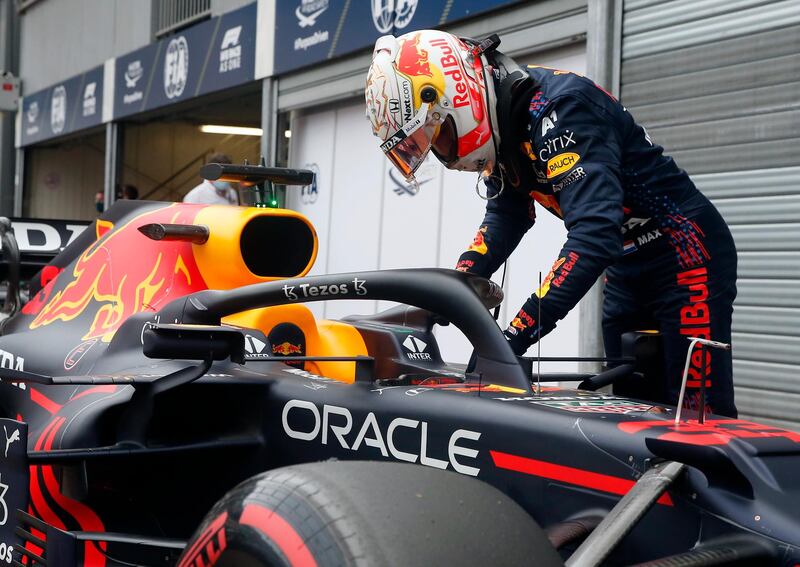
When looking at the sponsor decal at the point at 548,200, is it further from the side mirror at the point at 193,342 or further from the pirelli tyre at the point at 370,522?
the pirelli tyre at the point at 370,522

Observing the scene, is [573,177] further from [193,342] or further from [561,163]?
[193,342]

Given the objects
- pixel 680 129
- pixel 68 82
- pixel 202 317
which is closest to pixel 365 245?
pixel 680 129

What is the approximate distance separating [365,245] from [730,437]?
26.5 feet

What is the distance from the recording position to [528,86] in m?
2.66

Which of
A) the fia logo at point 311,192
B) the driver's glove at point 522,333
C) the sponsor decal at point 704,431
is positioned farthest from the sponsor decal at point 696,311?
the fia logo at point 311,192

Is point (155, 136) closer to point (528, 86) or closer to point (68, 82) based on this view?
point (68, 82)

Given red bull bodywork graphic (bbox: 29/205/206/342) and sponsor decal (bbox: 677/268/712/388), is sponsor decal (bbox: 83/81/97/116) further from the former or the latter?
sponsor decal (bbox: 677/268/712/388)

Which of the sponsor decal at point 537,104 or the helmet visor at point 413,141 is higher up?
the sponsor decal at point 537,104

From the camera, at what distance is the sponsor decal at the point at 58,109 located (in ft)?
58.3

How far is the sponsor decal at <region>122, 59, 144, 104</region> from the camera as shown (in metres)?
14.4

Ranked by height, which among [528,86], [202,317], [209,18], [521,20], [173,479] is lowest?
[173,479]

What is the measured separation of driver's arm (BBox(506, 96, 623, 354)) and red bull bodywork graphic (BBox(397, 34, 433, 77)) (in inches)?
13.4

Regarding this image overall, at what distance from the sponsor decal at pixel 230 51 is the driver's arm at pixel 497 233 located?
29.1 ft

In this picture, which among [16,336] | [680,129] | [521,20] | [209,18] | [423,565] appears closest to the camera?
[423,565]
